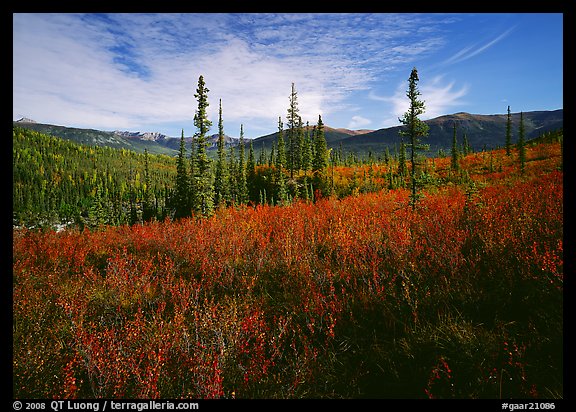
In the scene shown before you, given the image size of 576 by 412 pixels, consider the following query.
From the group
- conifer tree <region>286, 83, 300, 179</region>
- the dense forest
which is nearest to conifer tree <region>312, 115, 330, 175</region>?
conifer tree <region>286, 83, 300, 179</region>

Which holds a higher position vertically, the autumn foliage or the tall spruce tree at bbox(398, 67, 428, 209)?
the tall spruce tree at bbox(398, 67, 428, 209)

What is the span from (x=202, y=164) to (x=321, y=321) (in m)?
22.3

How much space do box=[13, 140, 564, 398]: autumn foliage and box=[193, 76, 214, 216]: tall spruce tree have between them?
627 inches

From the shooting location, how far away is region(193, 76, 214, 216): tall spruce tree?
2075 cm

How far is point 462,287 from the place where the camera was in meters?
4.24

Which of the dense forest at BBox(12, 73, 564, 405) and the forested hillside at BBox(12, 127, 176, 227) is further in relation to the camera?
the forested hillside at BBox(12, 127, 176, 227)

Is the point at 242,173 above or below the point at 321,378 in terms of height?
above

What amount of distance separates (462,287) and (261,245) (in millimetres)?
4689

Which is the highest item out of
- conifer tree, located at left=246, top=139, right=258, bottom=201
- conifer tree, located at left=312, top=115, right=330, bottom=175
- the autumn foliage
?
conifer tree, located at left=312, top=115, right=330, bottom=175

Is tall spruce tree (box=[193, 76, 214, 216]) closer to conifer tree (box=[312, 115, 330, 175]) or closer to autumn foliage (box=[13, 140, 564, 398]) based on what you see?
autumn foliage (box=[13, 140, 564, 398])

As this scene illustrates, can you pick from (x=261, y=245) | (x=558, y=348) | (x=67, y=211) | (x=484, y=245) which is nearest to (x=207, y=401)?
(x=558, y=348)

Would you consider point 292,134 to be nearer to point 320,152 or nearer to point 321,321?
point 320,152

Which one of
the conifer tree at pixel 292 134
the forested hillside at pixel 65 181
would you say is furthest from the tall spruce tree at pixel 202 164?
the forested hillside at pixel 65 181
